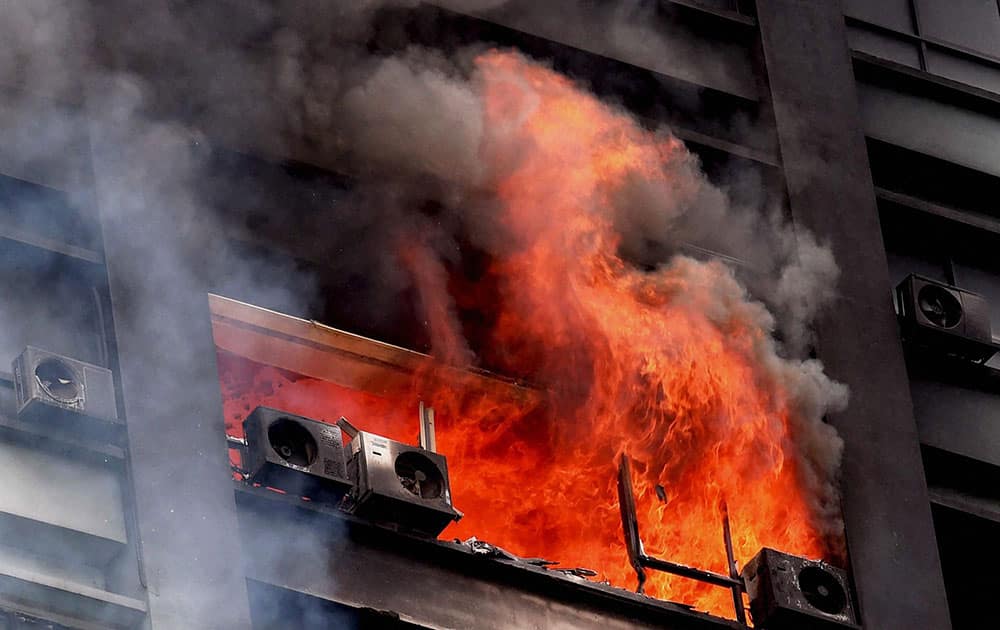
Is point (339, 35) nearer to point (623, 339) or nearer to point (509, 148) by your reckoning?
point (509, 148)

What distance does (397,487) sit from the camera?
38.9 ft

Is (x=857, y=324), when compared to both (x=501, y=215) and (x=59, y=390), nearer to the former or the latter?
(x=501, y=215)

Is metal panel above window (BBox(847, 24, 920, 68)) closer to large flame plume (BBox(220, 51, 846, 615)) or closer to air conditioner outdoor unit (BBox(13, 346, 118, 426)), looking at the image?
large flame plume (BBox(220, 51, 846, 615))

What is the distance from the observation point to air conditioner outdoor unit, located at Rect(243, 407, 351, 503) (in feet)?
38.2

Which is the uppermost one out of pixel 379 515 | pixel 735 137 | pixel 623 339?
pixel 735 137

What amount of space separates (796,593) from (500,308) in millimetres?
2986

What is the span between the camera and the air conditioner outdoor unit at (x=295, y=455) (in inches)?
458

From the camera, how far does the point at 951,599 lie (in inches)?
588

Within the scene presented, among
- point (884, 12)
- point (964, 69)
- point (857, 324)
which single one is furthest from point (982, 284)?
point (884, 12)


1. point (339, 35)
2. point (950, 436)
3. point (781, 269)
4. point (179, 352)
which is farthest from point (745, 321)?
point (179, 352)

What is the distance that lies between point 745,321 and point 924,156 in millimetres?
2704

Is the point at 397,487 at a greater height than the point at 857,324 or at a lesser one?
lesser

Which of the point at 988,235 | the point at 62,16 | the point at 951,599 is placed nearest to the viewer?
the point at 62,16

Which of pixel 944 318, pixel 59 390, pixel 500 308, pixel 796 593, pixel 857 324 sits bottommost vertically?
pixel 59 390
